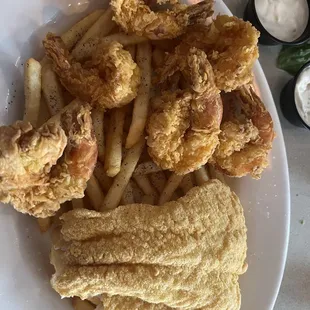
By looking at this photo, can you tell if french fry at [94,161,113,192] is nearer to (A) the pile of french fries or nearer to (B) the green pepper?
(A) the pile of french fries

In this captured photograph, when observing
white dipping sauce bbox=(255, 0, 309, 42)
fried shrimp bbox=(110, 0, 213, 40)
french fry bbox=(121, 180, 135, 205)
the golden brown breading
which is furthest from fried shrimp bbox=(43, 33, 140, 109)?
white dipping sauce bbox=(255, 0, 309, 42)

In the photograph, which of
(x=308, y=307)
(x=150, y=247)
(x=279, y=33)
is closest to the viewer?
(x=150, y=247)

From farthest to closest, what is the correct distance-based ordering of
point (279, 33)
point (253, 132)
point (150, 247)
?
point (279, 33)
point (253, 132)
point (150, 247)

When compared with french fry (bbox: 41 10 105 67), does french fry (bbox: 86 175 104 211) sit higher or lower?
lower

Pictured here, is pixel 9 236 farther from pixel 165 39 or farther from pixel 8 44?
pixel 165 39

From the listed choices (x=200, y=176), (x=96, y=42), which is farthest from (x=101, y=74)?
(x=200, y=176)

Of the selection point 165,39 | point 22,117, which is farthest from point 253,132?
point 22,117

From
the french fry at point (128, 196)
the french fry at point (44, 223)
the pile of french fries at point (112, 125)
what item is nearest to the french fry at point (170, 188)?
the pile of french fries at point (112, 125)
